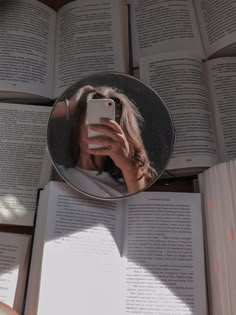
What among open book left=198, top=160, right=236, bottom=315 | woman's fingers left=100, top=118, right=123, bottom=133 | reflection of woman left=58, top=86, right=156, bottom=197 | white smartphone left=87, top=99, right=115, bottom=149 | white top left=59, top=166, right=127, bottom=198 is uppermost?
white smartphone left=87, top=99, right=115, bottom=149

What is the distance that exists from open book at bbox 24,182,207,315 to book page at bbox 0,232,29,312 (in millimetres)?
36

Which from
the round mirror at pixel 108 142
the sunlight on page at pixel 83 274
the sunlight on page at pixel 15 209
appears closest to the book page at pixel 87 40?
the round mirror at pixel 108 142

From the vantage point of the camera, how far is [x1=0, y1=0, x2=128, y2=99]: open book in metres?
0.94

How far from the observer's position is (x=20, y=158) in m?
0.88

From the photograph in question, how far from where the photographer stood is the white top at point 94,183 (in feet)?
2.53

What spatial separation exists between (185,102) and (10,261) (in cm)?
51

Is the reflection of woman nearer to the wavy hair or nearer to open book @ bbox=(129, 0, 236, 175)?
the wavy hair

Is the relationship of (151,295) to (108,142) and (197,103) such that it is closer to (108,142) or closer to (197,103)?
(108,142)

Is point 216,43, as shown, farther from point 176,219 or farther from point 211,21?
point 176,219

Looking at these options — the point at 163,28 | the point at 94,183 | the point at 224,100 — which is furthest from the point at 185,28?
the point at 94,183

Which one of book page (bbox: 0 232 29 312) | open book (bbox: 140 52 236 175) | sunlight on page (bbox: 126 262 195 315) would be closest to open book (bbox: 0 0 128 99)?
open book (bbox: 140 52 236 175)

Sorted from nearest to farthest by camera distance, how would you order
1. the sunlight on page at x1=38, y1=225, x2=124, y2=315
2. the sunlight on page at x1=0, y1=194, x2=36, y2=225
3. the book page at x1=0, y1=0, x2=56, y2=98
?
the sunlight on page at x1=38, y1=225, x2=124, y2=315 < the sunlight on page at x1=0, y1=194, x2=36, y2=225 < the book page at x1=0, y1=0, x2=56, y2=98

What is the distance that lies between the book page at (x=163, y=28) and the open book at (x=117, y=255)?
39 centimetres

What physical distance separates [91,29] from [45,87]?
201 mm
